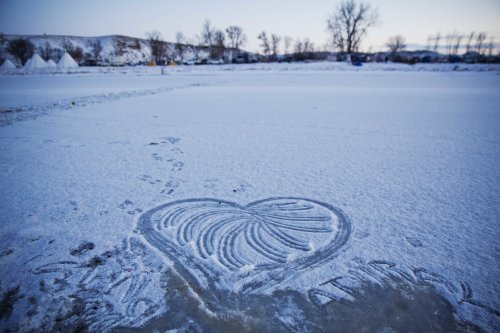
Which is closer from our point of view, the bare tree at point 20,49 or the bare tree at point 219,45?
the bare tree at point 20,49

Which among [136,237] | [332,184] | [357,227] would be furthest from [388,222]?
[136,237]

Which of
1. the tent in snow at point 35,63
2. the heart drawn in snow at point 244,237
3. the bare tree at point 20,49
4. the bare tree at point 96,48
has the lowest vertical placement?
the heart drawn in snow at point 244,237

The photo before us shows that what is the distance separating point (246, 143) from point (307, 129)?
1321 millimetres

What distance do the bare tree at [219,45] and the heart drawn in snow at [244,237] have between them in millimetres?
60499

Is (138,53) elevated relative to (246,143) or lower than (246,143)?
elevated

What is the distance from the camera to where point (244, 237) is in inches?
78.0

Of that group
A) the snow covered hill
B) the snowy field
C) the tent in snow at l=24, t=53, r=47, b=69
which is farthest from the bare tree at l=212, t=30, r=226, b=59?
the snowy field

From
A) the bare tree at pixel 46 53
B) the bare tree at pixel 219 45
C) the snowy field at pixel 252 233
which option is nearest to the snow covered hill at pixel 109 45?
the bare tree at pixel 46 53

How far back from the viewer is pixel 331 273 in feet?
5.34

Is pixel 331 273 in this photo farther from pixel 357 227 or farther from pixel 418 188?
pixel 418 188

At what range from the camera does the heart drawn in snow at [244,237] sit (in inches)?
64.7

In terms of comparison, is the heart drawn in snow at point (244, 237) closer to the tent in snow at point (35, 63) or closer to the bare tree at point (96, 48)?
the tent in snow at point (35, 63)

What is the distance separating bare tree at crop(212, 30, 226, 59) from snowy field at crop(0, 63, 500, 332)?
59149mm

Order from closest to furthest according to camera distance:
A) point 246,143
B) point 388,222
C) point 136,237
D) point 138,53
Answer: point 136,237, point 388,222, point 246,143, point 138,53
